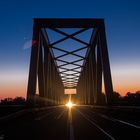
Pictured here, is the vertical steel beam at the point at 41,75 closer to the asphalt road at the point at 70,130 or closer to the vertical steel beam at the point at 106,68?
→ the vertical steel beam at the point at 106,68

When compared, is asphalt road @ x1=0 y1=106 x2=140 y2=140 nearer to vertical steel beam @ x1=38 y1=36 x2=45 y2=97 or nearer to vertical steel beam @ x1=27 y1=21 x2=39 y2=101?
vertical steel beam @ x1=27 y1=21 x2=39 y2=101

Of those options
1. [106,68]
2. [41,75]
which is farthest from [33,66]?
[106,68]

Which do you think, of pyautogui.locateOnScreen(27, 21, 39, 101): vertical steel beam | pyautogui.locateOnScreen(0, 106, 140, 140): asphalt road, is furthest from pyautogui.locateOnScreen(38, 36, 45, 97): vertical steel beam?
pyautogui.locateOnScreen(0, 106, 140, 140): asphalt road

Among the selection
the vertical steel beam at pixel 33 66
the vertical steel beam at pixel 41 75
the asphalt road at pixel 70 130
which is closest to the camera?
the asphalt road at pixel 70 130

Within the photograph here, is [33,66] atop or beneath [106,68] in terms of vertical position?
atop

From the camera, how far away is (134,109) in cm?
1447

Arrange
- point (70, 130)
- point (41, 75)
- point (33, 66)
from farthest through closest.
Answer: point (41, 75) → point (33, 66) → point (70, 130)

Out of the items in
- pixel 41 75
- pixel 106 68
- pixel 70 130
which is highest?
pixel 41 75

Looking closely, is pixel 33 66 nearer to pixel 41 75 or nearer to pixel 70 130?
pixel 41 75

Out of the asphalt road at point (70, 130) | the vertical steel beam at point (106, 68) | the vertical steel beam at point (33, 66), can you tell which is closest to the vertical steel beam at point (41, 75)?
the vertical steel beam at point (33, 66)

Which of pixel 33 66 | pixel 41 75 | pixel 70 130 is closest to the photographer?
pixel 70 130

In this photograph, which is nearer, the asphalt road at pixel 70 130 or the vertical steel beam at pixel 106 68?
the asphalt road at pixel 70 130

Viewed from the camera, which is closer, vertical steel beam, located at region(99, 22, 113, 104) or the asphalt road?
the asphalt road

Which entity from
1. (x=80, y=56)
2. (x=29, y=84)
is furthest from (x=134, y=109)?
(x=80, y=56)
